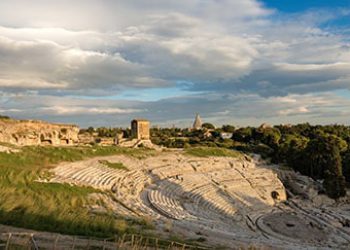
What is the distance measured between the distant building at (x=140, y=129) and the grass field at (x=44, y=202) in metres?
30.1

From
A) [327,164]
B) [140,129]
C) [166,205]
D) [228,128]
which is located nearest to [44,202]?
[166,205]

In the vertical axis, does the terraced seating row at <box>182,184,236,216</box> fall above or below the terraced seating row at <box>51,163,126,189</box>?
below

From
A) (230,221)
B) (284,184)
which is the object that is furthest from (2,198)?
(284,184)

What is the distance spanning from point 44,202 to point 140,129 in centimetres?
4448

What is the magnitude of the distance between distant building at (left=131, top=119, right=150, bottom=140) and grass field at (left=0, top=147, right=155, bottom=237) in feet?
98.7

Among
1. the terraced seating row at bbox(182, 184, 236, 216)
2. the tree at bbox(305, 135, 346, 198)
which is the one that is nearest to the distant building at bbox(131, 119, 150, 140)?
the tree at bbox(305, 135, 346, 198)

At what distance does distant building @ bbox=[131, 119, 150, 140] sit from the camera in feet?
→ 203

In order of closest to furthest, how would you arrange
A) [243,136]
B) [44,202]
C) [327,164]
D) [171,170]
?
[44,202]
[171,170]
[327,164]
[243,136]

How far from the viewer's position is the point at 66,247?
1151 centimetres

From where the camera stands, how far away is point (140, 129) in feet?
204

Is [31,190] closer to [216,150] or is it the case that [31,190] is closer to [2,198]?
[2,198]

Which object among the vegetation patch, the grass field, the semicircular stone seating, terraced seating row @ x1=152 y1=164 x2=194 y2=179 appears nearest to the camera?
the grass field

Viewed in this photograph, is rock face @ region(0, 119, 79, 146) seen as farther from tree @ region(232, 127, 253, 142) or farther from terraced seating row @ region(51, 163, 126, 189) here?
tree @ region(232, 127, 253, 142)

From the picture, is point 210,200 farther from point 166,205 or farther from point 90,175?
point 90,175
